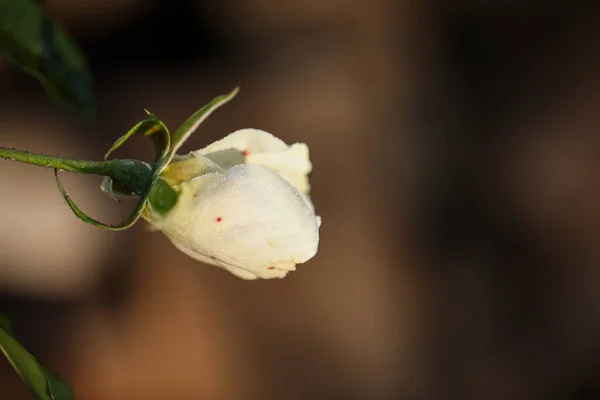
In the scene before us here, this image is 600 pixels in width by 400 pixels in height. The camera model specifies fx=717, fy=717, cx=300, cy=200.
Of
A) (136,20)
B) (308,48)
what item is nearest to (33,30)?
(136,20)

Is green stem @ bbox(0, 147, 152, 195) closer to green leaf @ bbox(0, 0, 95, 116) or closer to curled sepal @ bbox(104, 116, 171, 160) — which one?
curled sepal @ bbox(104, 116, 171, 160)

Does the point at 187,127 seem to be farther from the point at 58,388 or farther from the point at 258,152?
the point at 58,388

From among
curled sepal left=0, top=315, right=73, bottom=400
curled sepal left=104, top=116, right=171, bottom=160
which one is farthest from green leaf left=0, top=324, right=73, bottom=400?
curled sepal left=104, top=116, right=171, bottom=160

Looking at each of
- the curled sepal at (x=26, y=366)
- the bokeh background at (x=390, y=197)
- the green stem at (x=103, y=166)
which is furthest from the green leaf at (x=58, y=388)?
the bokeh background at (x=390, y=197)

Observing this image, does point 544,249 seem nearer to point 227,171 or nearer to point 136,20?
point 136,20

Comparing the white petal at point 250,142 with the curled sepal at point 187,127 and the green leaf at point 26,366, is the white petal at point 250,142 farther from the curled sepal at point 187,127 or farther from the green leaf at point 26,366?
the green leaf at point 26,366

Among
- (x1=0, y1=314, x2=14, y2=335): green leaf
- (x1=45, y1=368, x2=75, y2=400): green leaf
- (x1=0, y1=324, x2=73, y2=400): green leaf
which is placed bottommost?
(x1=45, y1=368, x2=75, y2=400): green leaf
